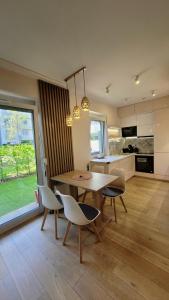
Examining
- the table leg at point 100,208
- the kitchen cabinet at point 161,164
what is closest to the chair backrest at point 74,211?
the table leg at point 100,208

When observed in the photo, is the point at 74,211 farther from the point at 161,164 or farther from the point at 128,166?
the point at 161,164

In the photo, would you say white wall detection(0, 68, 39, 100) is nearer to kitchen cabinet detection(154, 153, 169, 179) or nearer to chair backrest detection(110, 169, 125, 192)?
chair backrest detection(110, 169, 125, 192)

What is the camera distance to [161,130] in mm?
3980

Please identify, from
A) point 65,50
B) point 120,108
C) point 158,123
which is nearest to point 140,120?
point 158,123

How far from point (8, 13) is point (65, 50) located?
69 cm

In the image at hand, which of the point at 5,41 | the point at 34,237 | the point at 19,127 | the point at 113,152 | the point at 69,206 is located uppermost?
the point at 5,41

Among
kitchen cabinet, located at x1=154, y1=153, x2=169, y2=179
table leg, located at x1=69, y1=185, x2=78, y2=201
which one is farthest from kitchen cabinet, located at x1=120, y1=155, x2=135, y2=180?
table leg, located at x1=69, y1=185, x2=78, y2=201

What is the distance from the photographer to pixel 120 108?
4.88 metres

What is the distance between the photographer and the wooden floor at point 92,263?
1275mm

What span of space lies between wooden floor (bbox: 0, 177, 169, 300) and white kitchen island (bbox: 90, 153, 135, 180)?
3.58ft

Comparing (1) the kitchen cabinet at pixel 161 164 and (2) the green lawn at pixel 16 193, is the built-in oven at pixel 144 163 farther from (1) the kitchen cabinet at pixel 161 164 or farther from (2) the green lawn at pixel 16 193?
(2) the green lawn at pixel 16 193

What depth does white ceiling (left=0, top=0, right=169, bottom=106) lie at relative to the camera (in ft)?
4.02

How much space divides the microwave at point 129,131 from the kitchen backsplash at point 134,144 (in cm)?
33

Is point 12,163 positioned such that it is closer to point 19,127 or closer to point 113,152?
point 19,127
